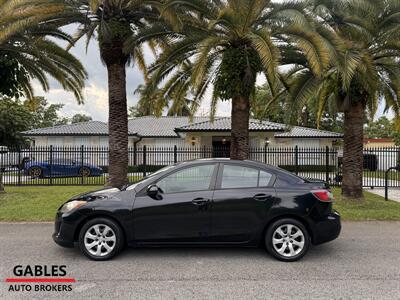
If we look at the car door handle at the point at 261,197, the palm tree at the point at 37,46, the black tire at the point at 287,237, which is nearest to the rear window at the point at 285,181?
the car door handle at the point at 261,197

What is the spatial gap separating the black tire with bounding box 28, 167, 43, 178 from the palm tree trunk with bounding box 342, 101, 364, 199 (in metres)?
16.3

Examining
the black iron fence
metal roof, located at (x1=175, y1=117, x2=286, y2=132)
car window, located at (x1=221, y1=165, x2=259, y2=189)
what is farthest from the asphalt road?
metal roof, located at (x1=175, y1=117, x2=286, y2=132)

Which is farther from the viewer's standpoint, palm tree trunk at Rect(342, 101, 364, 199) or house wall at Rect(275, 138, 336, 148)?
house wall at Rect(275, 138, 336, 148)

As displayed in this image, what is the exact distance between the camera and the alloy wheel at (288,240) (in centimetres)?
480

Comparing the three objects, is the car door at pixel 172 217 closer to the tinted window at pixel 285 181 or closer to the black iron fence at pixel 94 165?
the tinted window at pixel 285 181

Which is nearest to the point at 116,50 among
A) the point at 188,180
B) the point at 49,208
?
the point at 49,208

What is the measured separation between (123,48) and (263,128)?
49.3 ft

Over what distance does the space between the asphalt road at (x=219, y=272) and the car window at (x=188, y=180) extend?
1107mm

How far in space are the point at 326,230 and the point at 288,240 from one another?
0.65m

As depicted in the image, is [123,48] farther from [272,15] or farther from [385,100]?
[385,100]

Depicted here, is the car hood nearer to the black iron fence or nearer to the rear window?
the rear window

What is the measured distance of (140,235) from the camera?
480cm

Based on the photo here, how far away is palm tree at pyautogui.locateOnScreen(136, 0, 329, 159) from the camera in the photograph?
7914mm

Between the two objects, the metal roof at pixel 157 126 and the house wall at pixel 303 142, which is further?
the metal roof at pixel 157 126
